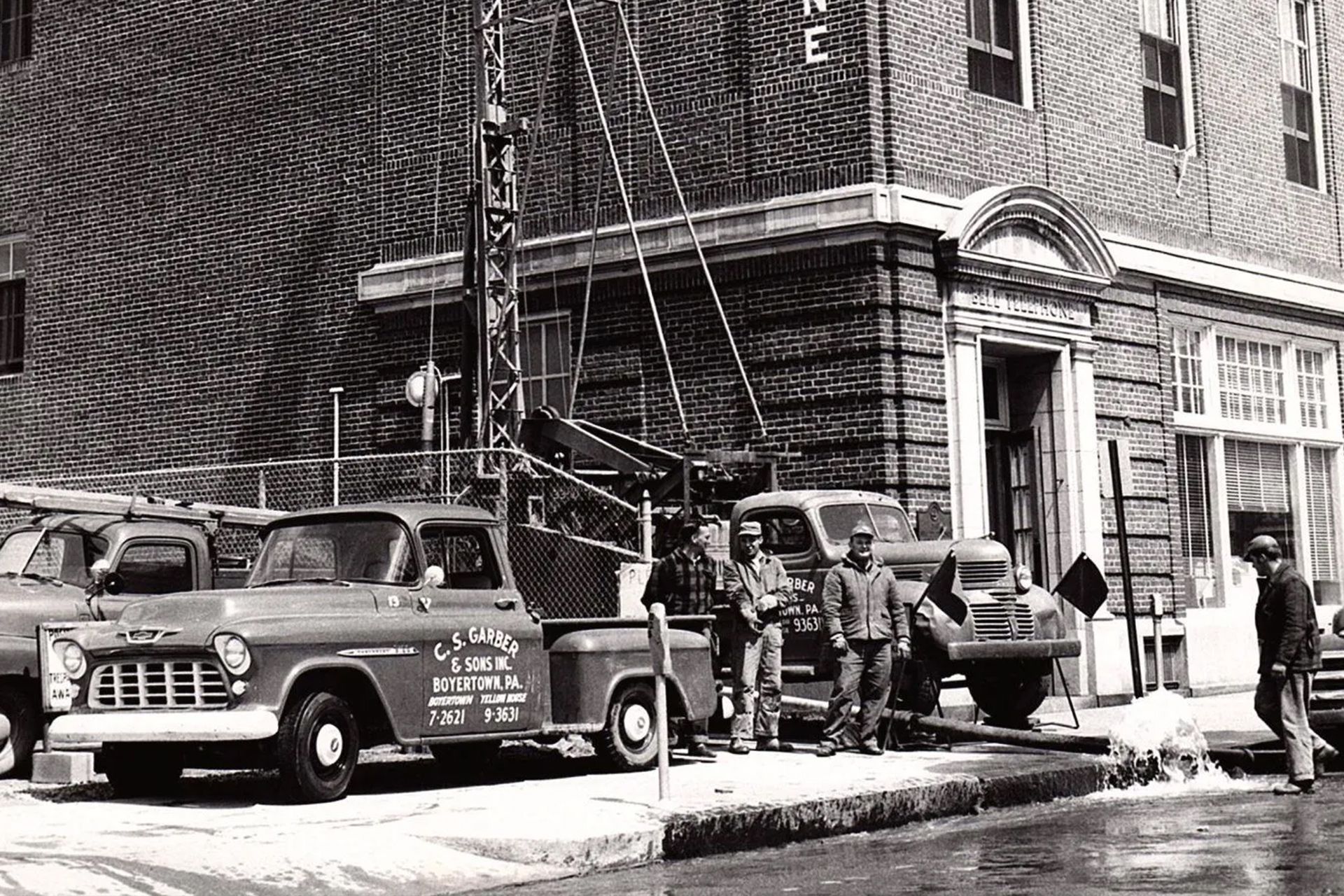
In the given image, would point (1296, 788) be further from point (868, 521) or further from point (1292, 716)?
point (868, 521)

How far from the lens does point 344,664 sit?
1153cm

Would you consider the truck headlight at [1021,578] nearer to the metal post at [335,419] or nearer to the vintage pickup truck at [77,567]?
the vintage pickup truck at [77,567]

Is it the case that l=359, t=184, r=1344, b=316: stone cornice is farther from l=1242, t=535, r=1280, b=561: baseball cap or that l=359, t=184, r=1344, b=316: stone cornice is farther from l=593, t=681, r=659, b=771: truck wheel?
l=593, t=681, r=659, b=771: truck wheel

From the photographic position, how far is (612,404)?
802 inches

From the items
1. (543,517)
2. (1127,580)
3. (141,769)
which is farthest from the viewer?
(543,517)

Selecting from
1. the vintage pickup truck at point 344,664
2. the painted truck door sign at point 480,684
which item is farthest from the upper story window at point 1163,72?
the painted truck door sign at point 480,684

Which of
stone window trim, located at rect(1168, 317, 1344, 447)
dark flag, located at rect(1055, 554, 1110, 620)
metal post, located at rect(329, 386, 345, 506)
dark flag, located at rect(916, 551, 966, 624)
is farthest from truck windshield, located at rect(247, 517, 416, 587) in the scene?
stone window trim, located at rect(1168, 317, 1344, 447)

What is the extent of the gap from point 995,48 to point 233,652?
1281 cm

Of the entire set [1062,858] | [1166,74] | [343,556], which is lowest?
[1062,858]

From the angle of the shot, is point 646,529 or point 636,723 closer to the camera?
point 636,723

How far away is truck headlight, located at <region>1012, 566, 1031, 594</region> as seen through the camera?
1634cm

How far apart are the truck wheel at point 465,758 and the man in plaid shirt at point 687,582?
158 centimetres

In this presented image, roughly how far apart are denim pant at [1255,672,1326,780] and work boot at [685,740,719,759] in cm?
406

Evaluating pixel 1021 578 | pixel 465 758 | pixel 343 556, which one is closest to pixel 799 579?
pixel 1021 578
